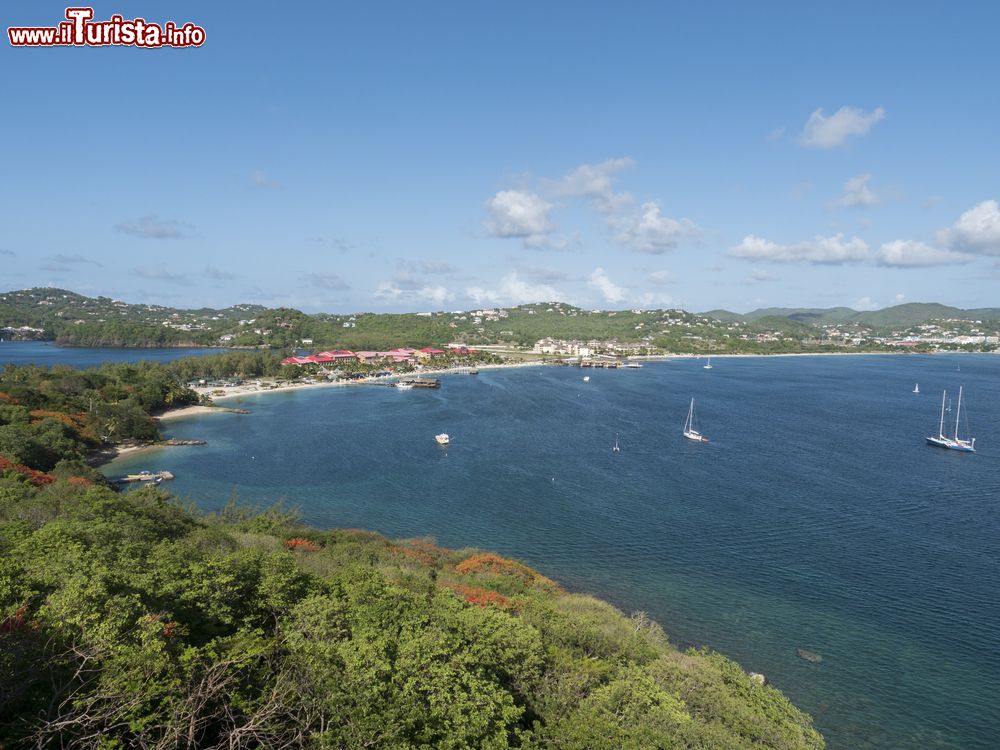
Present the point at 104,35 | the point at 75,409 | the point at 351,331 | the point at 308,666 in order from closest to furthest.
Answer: the point at 308,666 → the point at 104,35 → the point at 75,409 → the point at 351,331

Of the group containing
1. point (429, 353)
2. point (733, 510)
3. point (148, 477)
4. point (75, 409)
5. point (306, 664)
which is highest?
point (429, 353)

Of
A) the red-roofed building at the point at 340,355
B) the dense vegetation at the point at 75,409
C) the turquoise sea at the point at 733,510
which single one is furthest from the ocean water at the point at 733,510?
the red-roofed building at the point at 340,355

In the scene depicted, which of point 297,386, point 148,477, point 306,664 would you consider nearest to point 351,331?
point 297,386

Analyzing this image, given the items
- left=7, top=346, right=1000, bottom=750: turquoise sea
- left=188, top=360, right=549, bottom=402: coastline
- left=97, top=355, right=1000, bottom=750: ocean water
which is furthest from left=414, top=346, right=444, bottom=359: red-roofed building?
left=97, top=355, right=1000, bottom=750: ocean water

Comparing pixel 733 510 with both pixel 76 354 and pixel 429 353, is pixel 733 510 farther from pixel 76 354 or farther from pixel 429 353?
pixel 76 354

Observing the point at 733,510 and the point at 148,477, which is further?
the point at 148,477

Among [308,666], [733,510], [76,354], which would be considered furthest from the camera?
[76,354]

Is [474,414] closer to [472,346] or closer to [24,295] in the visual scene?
[472,346]

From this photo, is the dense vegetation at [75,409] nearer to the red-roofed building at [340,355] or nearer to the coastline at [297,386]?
the coastline at [297,386]
